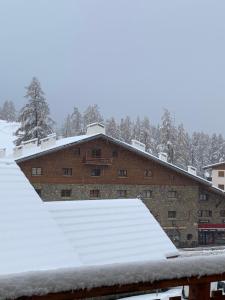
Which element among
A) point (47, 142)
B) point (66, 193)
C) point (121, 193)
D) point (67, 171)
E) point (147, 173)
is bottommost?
point (66, 193)

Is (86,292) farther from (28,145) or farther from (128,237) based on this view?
(28,145)

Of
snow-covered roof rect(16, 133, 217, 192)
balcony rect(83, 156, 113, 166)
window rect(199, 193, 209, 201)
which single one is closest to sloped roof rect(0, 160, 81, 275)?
snow-covered roof rect(16, 133, 217, 192)

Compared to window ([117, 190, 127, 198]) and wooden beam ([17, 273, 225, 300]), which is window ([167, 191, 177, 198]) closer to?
window ([117, 190, 127, 198])

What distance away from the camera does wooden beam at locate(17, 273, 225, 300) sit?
7.27 feet

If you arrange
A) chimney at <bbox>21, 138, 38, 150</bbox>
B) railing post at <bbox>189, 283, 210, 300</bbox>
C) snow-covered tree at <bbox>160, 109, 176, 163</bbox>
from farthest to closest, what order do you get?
snow-covered tree at <bbox>160, 109, 176, 163</bbox>, chimney at <bbox>21, 138, 38, 150</bbox>, railing post at <bbox>189, 283, 210, 300</bbox>

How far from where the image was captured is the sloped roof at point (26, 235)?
11.0m

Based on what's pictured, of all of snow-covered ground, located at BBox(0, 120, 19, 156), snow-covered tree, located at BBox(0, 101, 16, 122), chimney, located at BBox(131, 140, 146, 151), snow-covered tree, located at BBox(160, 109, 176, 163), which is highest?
snow-covered tree, located at BBox(0, 101, 16, 122)

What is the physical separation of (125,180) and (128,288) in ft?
148

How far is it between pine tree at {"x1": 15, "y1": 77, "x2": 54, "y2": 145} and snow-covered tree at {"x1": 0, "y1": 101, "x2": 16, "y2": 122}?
102m

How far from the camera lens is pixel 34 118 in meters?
56.8

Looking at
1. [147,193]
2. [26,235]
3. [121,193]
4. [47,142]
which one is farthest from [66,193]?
[26,235]

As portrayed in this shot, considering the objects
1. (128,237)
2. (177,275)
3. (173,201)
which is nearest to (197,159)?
(173,201)

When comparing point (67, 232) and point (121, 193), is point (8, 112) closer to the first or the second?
point (121, 193)

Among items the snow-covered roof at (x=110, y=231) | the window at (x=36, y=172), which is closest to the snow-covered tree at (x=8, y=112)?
the window at (x=36, y=172)
